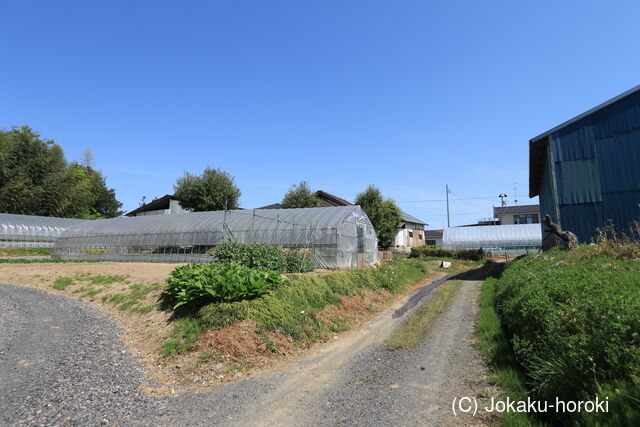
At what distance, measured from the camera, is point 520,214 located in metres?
62.9

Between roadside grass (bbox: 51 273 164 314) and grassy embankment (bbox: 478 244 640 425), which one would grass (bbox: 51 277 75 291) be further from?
grassy embankment (bbox: 478 244 640 425)

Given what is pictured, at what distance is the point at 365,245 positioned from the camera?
81.0 feet

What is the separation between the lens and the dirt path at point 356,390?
16.1 ft

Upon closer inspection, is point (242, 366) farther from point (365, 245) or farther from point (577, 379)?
point (365, 245)

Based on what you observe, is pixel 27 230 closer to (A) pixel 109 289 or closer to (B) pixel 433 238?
(A) pixel 109 289

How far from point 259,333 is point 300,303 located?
7.69 ft

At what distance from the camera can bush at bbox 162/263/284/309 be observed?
907 cm

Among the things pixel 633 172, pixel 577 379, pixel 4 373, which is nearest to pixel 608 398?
pixel 577 379

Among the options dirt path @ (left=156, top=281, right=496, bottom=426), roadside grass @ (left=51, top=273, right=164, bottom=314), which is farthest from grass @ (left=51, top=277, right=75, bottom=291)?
dirt path @ (left=156, top=281, right=496, bottom=426)

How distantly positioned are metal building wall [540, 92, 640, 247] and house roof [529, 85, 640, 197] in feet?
0.80

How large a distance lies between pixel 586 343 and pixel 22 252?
170 ft

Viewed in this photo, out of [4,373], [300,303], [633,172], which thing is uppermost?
[633,172]

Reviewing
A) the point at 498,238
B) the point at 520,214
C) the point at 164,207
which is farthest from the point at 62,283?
the point at 520,214

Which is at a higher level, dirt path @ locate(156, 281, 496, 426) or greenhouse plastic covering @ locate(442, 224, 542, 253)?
greenhouse plastic covering @ locate(442, 224, 542, 253)
